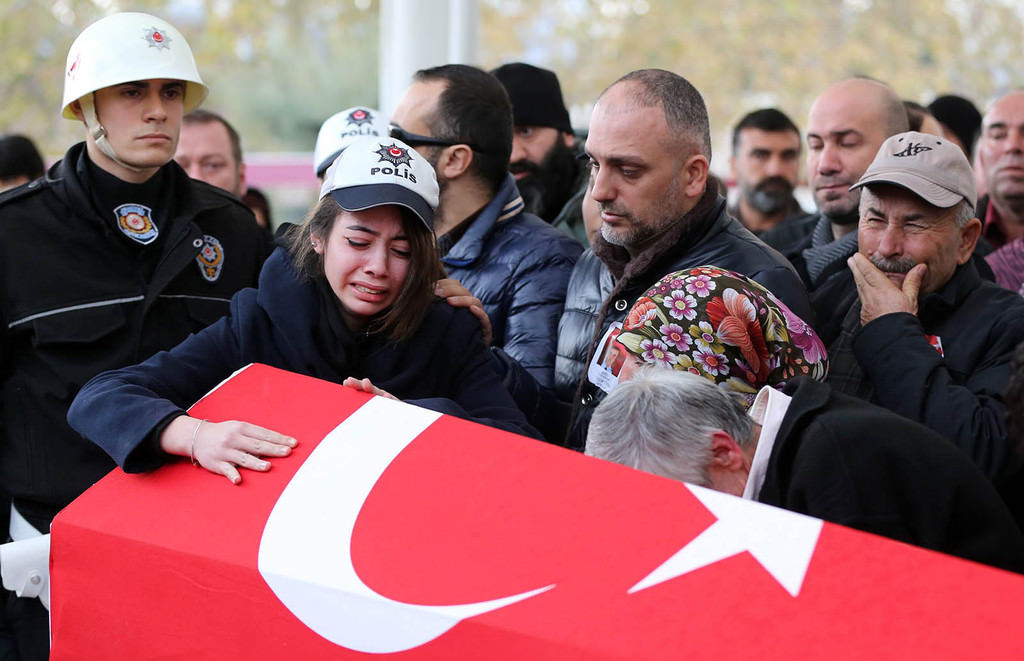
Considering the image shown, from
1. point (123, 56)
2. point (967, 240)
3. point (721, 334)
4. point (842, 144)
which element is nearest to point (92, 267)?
point (123, 56)

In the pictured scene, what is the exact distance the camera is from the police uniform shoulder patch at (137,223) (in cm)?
319

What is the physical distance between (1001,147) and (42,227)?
3.75m

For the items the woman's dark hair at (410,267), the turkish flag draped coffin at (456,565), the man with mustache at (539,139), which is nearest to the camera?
the turkish flag draped coffin at (456,565)

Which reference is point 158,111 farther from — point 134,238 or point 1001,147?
point 1001,147

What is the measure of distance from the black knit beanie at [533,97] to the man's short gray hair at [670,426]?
2.76 m

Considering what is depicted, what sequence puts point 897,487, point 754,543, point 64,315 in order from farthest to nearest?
point 64,315 → point 897,487 → point 754,543

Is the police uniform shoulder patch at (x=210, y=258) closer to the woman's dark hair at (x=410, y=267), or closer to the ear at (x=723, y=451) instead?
the woman's dark hair at (x=410, y=267)

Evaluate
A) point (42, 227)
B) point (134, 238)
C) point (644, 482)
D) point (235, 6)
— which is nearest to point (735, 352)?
point (644, 482)

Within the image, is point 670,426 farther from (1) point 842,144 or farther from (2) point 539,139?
(2) point 539,139

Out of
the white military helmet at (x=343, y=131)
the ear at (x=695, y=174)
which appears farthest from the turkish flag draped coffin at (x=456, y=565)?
the white military helmet at (x=343, y=131)

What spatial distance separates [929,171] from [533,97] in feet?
6.80

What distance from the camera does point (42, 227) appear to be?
314 cm

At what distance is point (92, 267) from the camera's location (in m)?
3.15

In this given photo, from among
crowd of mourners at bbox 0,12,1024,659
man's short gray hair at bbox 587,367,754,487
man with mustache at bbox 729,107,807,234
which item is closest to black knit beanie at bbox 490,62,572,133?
crowd of mourners at bbox 0,12,1024,659
